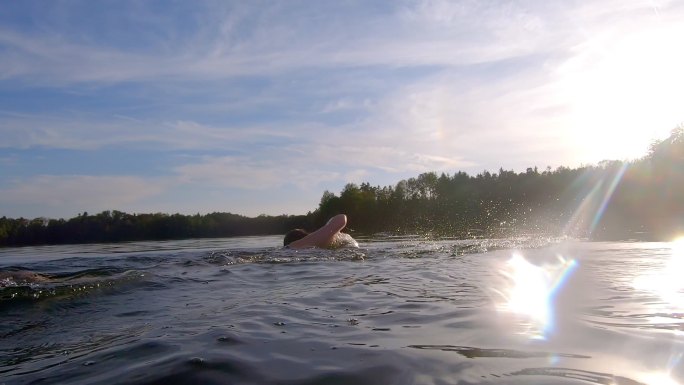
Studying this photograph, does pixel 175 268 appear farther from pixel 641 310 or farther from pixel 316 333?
pixel 641 310

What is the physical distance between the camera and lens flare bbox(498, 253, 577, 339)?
401 cm

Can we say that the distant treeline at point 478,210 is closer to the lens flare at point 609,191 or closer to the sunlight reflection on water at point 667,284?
the lens flare at point 609,191

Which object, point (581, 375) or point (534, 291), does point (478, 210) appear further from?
point (581, 375)

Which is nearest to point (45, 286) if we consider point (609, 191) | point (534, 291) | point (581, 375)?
point (534, 291)

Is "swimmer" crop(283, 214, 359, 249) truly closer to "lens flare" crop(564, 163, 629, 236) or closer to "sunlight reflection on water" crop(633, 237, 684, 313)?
"sunlight reflection on water" crop(633, 237, 684, 313)

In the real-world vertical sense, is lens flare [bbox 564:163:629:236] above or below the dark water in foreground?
above

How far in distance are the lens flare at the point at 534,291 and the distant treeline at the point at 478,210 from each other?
2869 cm

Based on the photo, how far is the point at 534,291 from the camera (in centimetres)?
574

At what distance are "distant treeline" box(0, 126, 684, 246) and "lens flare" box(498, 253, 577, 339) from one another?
28.7 metres

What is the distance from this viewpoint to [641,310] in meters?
4.29

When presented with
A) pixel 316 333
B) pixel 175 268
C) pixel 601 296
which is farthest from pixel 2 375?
pixel 175 268

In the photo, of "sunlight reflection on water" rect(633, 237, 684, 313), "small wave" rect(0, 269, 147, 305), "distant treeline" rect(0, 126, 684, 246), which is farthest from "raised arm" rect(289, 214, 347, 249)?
"distant treeline" rect(0, 126, 684, 246)

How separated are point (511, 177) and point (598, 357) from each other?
69.0m

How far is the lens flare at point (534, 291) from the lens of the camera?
4014 mm
